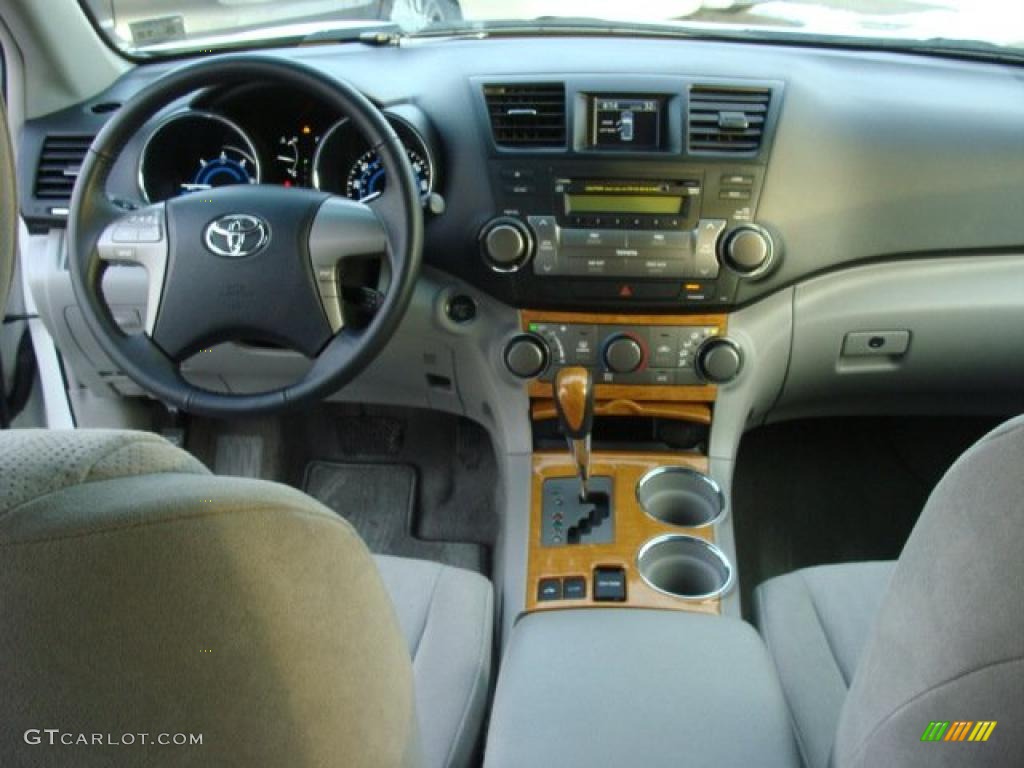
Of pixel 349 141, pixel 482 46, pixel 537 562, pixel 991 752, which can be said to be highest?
pixel 482 46

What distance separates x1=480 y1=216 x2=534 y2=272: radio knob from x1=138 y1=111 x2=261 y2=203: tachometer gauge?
42 centimetres

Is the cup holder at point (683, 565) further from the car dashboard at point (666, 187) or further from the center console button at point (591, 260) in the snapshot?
the center console button at point (591, 260)

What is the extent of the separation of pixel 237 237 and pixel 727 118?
33.3 inches

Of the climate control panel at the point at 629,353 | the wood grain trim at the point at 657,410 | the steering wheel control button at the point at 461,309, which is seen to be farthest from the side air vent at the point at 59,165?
the wood grain trim at the point at 657,410

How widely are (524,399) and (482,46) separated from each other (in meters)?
0.66

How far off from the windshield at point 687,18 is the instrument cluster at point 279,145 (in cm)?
29

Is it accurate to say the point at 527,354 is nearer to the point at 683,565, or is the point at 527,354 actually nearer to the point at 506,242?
the point at 506,242

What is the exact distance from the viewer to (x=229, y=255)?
5.02ft

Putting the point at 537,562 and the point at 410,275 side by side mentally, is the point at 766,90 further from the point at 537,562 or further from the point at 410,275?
the point at 537,562

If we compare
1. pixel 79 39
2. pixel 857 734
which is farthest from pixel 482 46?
pixel 857 734

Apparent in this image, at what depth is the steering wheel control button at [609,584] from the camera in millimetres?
1537

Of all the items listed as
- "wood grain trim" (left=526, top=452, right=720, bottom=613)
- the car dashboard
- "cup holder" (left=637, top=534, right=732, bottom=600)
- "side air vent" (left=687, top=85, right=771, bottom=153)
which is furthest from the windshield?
"cup holder" (left=637, top=534, right=732, bottom=600)

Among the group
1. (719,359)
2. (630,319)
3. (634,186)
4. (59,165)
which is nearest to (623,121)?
(634,186)

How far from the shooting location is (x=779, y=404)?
2055mm
